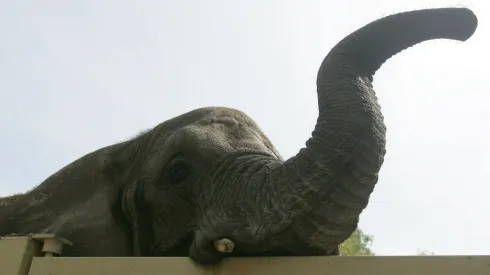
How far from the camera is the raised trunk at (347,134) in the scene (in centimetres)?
222

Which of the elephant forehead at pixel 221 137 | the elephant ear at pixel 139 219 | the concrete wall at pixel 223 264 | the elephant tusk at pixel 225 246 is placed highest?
the elephant forehead at pixel 221 137

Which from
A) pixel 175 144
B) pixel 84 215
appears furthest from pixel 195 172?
pixel 84 215

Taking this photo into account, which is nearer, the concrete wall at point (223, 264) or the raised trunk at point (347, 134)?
the concrete wall at point (223, 264)

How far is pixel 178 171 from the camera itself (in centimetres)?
335

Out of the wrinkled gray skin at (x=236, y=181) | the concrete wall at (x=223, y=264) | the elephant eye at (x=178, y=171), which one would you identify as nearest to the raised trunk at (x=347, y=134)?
the wrinkled gray skin at (x=236, y=181)

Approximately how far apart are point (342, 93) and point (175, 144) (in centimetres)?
129

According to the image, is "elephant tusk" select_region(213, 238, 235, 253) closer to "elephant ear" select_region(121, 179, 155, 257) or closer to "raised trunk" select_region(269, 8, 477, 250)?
"raised trunk" select_region(269, 8, 477, 250)

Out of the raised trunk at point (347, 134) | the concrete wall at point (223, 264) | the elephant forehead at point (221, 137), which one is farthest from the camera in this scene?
the elephant forehead at point (221, 137)

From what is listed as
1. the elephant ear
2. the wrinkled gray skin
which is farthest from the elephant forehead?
the elephant ear

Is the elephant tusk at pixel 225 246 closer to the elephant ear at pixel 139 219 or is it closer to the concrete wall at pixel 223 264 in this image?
the concrete wall at pixel 223 264

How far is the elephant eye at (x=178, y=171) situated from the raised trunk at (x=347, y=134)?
81 cm

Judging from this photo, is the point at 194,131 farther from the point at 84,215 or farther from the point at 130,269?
the point at 130,269

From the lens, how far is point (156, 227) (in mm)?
3451

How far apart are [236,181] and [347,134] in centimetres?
77
